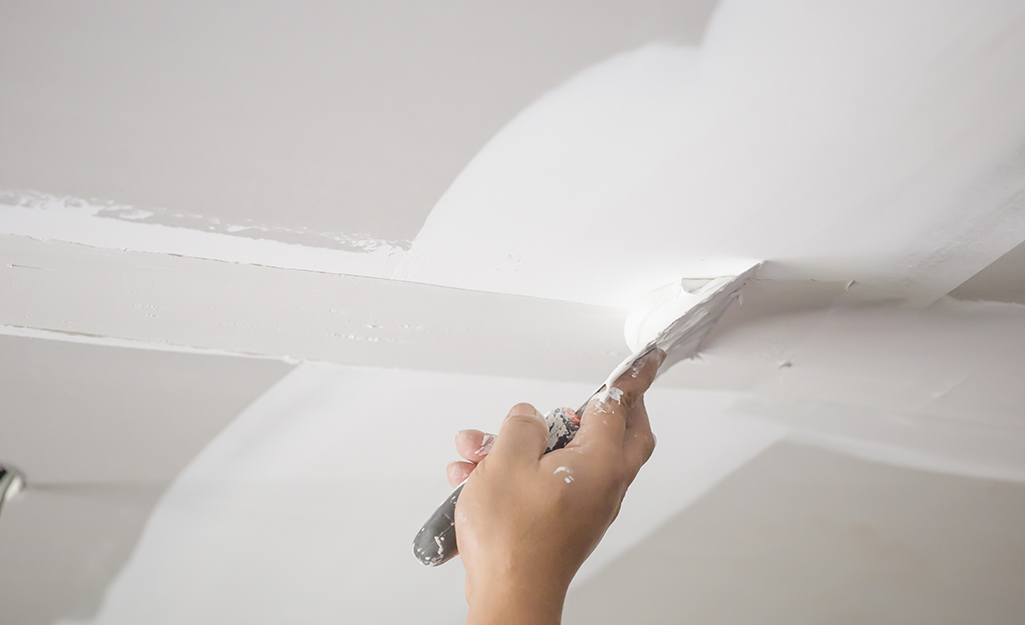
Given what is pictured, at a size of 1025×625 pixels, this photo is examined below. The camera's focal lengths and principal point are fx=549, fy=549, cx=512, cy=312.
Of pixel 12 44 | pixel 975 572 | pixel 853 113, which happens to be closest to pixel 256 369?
pixel 12 44

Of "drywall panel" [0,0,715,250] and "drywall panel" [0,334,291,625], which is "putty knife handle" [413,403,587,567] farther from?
"drywall panel" [0,334,291,625]

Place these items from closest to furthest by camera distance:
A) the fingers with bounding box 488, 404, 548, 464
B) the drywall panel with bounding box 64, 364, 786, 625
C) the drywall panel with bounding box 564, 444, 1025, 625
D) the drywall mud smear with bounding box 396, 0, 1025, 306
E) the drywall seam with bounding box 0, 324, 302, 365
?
1. the drywall mud smear with bounding box 396, 0, 1025, 306
2. the fingers with bounding box 488, 404, 548, 464
3. the drywall seam with bounding box 0, 324, 302, 365
4. the drywall panel with bounding box 64, 364, 786, 625
5. the drywall panel with bounding box 564, 444, 1025, 625

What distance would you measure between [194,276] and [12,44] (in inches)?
13.2

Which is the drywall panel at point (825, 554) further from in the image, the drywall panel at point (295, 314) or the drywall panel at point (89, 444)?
the drywall panel at point (89, 444)

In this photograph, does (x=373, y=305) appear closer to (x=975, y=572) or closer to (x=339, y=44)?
(x=339, y=44)

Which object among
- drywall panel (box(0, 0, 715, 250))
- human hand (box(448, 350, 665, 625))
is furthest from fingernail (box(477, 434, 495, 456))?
drywall panel (box(0, 0, 715, 250))

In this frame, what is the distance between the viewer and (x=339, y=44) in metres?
0.60

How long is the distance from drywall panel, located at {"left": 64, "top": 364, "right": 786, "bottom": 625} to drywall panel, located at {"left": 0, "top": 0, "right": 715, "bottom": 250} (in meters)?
0.42

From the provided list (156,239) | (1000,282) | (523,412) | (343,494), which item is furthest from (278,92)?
(1000,282)

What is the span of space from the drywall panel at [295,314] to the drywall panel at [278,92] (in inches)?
4.5

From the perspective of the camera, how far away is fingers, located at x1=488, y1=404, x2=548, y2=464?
665mm

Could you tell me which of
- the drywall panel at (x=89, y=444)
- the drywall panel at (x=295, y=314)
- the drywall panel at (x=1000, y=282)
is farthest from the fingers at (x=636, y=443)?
the drywall panel at (x=89, y=444)

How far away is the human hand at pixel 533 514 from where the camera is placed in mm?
593

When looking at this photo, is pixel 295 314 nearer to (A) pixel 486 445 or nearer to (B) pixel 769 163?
(A) pixel 486 445
